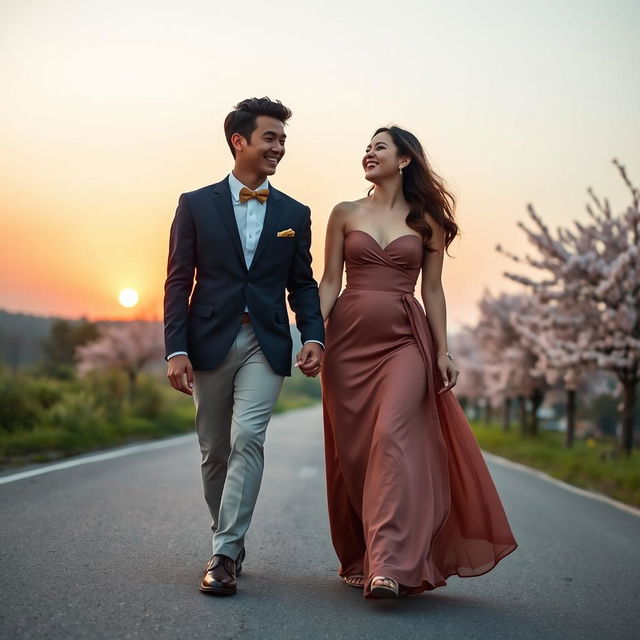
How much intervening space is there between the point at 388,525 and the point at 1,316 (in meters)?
163

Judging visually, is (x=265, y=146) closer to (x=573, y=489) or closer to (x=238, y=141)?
(x=238, y=141)

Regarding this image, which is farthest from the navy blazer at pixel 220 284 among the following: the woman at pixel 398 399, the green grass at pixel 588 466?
the green grass at pixel 588 466

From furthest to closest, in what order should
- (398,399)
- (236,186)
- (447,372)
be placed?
(447,372)
(236,186)
(398,399)

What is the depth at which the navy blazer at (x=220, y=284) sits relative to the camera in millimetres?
4863

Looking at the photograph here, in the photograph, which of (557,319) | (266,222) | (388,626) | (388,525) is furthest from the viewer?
(557,319)

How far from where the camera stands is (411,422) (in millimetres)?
4980

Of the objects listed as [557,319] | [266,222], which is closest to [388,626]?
[266,222]

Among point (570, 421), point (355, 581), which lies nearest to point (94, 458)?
point (355, 581)

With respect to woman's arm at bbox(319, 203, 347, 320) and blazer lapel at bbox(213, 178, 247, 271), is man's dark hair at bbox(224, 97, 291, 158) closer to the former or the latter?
blazer lapel at bbox(213, 178, 247, 271)

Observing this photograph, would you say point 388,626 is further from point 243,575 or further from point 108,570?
point 108,570

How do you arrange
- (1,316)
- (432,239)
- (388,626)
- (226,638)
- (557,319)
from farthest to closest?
(1,316) → (557,319) → (432,239) → (388,626) → (226,638)

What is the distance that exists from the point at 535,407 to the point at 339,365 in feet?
76.9

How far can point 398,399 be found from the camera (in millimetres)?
4973

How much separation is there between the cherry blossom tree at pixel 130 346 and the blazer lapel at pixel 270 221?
1737 inches
